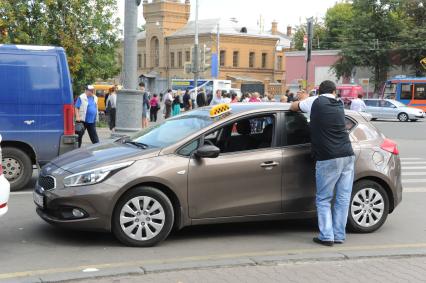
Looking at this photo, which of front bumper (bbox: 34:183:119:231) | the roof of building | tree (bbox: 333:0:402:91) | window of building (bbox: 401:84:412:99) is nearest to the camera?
front bumper (bbox: 34:183:119:231)

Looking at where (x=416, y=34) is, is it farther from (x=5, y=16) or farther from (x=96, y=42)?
(x=5, y=16)

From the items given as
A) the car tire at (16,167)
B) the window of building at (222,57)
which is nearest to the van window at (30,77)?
the car tire at (16,167)

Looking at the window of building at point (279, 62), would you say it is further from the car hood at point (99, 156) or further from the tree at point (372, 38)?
the car hood at point (99, 156)

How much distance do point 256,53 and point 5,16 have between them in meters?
63.2

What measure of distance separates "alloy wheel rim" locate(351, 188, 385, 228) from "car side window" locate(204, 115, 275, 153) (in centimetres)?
125

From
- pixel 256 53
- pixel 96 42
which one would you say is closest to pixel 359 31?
pixel 256 53

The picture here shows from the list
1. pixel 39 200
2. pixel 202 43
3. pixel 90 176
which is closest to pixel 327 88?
pixel 90 176

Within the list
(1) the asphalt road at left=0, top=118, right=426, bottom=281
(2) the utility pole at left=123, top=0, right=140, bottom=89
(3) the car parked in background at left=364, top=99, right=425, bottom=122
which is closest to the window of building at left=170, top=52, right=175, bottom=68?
(3) the car parked in background at left=364, top=99, right=425, bottom=122

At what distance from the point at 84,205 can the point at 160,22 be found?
260ft

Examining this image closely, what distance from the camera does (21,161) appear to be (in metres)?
9.06

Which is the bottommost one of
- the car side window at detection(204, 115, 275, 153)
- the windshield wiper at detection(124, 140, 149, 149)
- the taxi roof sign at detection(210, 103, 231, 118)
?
the windshield wiper at detection(124, 140, 149, 149)

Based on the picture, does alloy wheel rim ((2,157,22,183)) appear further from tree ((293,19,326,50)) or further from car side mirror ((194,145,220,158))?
tree ((293,19,326,50))

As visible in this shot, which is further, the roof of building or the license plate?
the roof of building

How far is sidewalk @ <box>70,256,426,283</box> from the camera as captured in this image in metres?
5.02
